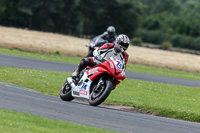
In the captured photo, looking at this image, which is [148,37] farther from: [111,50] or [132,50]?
[111,50]

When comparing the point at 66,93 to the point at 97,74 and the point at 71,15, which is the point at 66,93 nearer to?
the point at 97,74

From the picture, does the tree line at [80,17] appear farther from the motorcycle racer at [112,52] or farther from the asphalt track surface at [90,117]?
the asphalt track surface at [90,117]

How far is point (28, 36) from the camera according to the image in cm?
4016

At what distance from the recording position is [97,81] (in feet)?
38.0

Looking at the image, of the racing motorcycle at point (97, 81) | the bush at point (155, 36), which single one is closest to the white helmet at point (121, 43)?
the racing motorcycle at point (97, 81)

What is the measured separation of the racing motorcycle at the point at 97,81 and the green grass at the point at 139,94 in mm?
2161

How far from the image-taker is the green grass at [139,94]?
42.3 ft

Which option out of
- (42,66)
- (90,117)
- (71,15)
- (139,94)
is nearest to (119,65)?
(90,117)

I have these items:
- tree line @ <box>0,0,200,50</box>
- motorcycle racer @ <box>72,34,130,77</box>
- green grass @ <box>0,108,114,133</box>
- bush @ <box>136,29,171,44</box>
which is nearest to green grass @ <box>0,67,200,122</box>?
motorcycle racer @ <box>72,34,130,77</box>

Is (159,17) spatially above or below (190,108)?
above

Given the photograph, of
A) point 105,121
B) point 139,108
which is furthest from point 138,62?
point 105,121

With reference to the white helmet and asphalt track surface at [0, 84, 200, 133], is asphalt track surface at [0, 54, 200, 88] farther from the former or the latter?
asphalt track surface at [0, 84, 200, 133]

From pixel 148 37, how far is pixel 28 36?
58.3 meters

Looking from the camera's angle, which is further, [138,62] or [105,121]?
[138,62]
